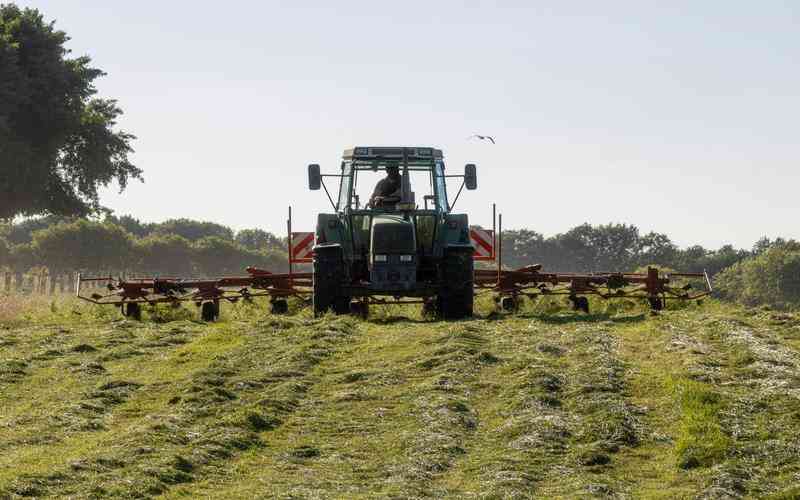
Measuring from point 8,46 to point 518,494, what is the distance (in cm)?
3647

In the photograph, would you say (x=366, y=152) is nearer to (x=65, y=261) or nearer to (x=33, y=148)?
(x=33, y=148)

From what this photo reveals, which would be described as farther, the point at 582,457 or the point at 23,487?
the point at 582,457

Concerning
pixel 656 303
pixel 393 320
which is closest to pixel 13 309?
pixel 393 320

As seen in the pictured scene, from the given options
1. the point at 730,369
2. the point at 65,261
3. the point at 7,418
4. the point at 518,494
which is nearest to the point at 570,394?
the point at 730,369

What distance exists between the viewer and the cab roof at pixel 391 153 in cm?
2405

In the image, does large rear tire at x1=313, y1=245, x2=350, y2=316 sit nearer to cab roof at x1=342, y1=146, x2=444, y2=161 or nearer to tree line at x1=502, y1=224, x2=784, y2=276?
cab roof at x1=342, y1=146, x2=444, y2=161

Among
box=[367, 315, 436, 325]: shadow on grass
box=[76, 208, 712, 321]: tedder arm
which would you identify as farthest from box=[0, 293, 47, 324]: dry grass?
box=[367, 315, 436, 325]: shadow on grass

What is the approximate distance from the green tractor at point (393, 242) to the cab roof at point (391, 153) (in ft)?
0.06

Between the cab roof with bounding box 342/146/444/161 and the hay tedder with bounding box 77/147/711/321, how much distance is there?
0.7 inches

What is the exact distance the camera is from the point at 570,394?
1402 centimetres

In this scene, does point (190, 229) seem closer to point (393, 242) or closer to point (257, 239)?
point (257, 239)

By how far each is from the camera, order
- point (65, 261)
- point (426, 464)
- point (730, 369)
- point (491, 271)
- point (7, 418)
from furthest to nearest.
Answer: point (65, 261) → point (491, 271) → point (730, 369) → point (7, 418) → point (426, 464)

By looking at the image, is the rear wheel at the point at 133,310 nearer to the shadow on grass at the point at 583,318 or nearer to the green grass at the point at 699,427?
the shadow on grass at the point at 583,318

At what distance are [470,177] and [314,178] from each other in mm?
2738
